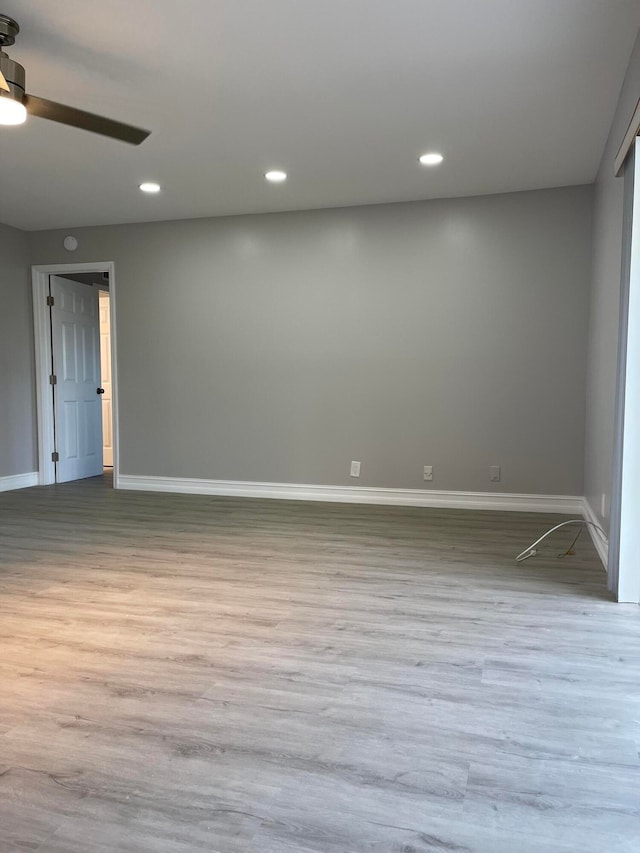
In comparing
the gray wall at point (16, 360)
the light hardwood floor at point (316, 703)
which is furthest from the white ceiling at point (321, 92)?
the light hardwood floor at point (316, 703)

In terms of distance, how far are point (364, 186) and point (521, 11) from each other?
2250 millimetres

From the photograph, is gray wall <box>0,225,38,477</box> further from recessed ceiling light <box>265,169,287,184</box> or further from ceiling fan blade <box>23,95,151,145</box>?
ceiling fan blade <box>23,95,151,145</box>

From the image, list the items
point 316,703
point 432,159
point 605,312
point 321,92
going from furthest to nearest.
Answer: point 432,159, point 605,312, point 321,92, point 316,703

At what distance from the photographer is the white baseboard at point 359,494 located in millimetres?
4891

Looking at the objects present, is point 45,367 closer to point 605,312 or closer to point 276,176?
point 276,176

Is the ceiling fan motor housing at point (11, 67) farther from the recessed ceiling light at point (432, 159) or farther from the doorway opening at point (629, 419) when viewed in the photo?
the doorway opening at point (629, 419)

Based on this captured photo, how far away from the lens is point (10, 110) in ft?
7.47

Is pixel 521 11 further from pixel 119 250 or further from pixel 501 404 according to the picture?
pixel 119 250

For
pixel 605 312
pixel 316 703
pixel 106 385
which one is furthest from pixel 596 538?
pixel 106 385

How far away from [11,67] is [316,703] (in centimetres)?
269

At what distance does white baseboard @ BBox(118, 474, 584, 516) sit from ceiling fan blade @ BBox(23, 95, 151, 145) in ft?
11.3

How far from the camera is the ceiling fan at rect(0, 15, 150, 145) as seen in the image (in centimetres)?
229

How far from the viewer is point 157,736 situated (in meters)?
1.75

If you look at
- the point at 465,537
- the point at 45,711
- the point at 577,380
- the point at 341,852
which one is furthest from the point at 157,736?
the point at 577,380
